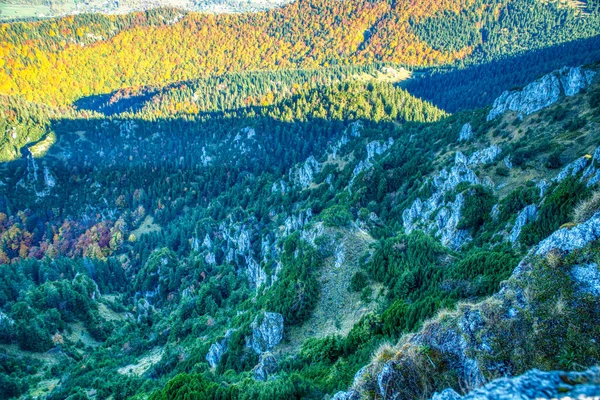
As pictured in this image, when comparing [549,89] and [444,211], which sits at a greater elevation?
[549,89]

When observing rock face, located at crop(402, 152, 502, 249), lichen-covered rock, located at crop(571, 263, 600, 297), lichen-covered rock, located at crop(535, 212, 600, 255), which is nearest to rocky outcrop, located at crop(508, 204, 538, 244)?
rock face, located at crop(402, 152, 502, 249)

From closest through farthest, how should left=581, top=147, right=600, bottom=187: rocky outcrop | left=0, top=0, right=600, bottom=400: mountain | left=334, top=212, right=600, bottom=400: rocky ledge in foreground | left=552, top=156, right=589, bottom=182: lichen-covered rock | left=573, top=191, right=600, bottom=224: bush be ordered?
left=334, top=212, right=600, bottom=400: rocky ledge in foreground
left=0, top=0, right=600, bottom=400: mountain
left=573, top=191, right=600, bottom=224: bush
left=581, top=147, right=600, bottom=187: rocky outcrop
left=552, top=156, right=589, bottom=182: lichen-covered rock

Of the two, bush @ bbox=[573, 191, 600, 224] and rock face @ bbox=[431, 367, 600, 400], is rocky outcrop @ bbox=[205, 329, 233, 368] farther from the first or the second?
rock face @ bbox=[431, 367, 600, 400]

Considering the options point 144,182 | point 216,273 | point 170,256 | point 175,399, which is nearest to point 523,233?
point 175,399

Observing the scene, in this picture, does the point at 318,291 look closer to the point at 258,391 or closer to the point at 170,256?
the point at 258,391

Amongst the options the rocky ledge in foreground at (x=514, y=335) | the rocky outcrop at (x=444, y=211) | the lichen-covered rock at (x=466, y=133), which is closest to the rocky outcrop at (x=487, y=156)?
the rocky outcrop at (x=444, y=211)

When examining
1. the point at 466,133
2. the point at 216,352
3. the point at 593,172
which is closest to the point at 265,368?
the point at 216,352

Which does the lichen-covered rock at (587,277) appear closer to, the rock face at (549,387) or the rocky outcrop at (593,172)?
the rock face at (549,387)

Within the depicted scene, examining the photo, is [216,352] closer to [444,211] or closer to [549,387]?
[444,211]
